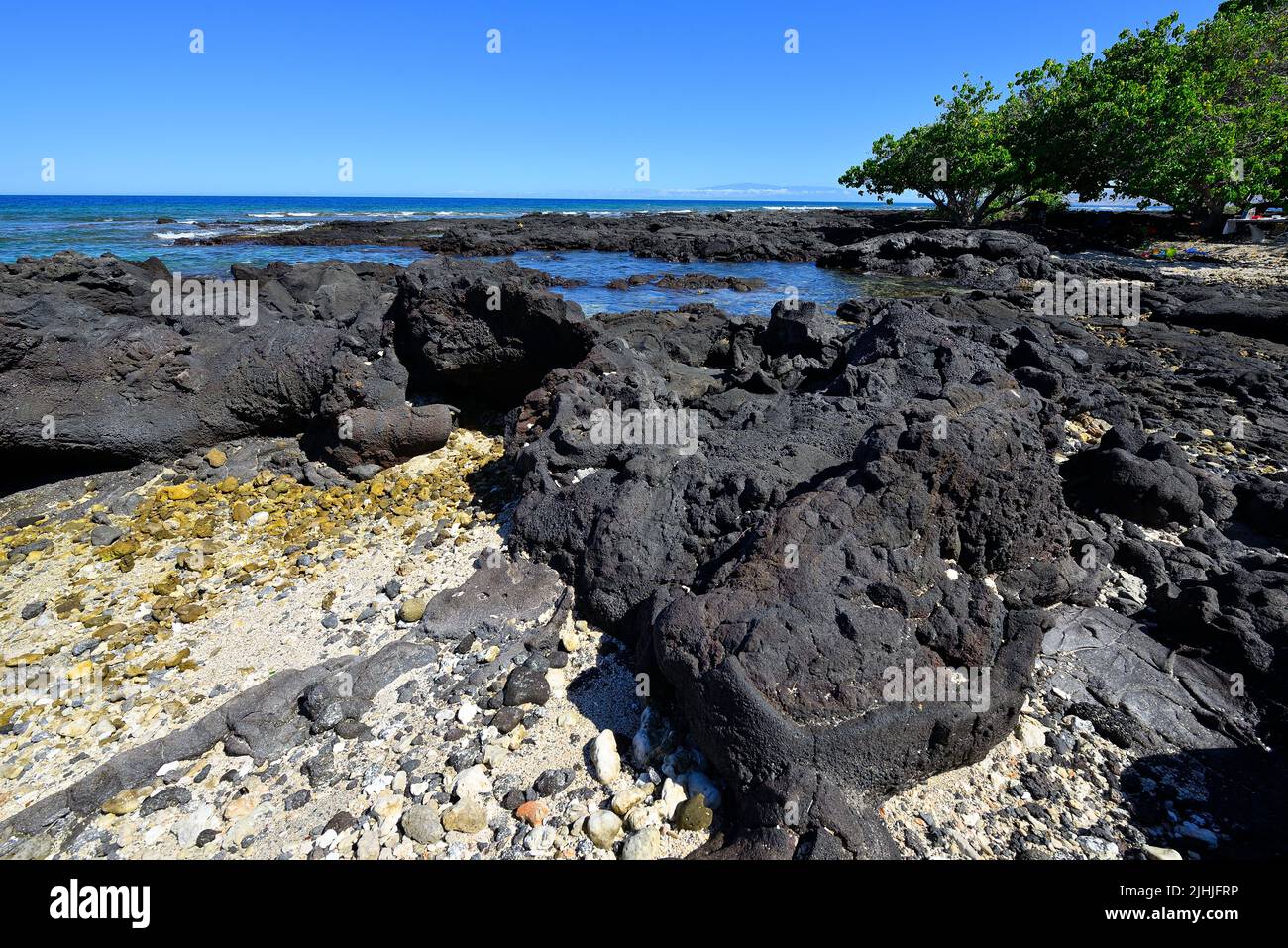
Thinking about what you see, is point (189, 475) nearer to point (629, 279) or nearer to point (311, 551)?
point (311, 551)

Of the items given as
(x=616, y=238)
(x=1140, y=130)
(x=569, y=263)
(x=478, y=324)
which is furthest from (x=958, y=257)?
(x=478, y=324)

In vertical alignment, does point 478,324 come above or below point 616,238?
below

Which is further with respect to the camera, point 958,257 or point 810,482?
point 958,257

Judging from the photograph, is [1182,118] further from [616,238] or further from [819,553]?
[819,553]

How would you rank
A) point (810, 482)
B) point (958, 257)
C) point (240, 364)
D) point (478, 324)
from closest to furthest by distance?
1. point (810, 482)
2. point (240, 364)
3. point (478, 324)
4. point (958, 257)

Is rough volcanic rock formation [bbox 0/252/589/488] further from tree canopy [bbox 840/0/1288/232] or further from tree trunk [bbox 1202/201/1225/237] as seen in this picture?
tree trunk [bbox 1202/201/1225/237]

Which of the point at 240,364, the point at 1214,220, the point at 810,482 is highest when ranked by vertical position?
the point at 1214,220

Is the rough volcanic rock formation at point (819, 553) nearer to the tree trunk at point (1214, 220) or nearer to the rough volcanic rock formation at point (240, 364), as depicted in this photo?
the rough volcanic rock formation at point (240, 364)

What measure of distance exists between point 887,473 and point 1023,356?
21.8ft

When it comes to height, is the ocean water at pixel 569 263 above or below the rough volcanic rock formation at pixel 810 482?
above

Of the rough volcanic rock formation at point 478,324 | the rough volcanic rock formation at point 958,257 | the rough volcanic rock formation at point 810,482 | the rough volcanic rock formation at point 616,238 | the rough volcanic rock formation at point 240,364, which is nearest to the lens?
the rough volcanic rock formation at point 810,482

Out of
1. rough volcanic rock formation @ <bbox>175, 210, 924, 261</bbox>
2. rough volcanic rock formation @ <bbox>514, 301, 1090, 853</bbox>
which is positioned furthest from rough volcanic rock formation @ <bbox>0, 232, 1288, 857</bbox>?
rough volcanic rock formation @ <bbox>175, 210, 924, 261</bbox>

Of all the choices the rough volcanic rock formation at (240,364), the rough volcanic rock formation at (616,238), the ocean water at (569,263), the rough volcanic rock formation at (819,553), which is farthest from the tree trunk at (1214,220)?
the rough volcanic rock formation at (240,364)
